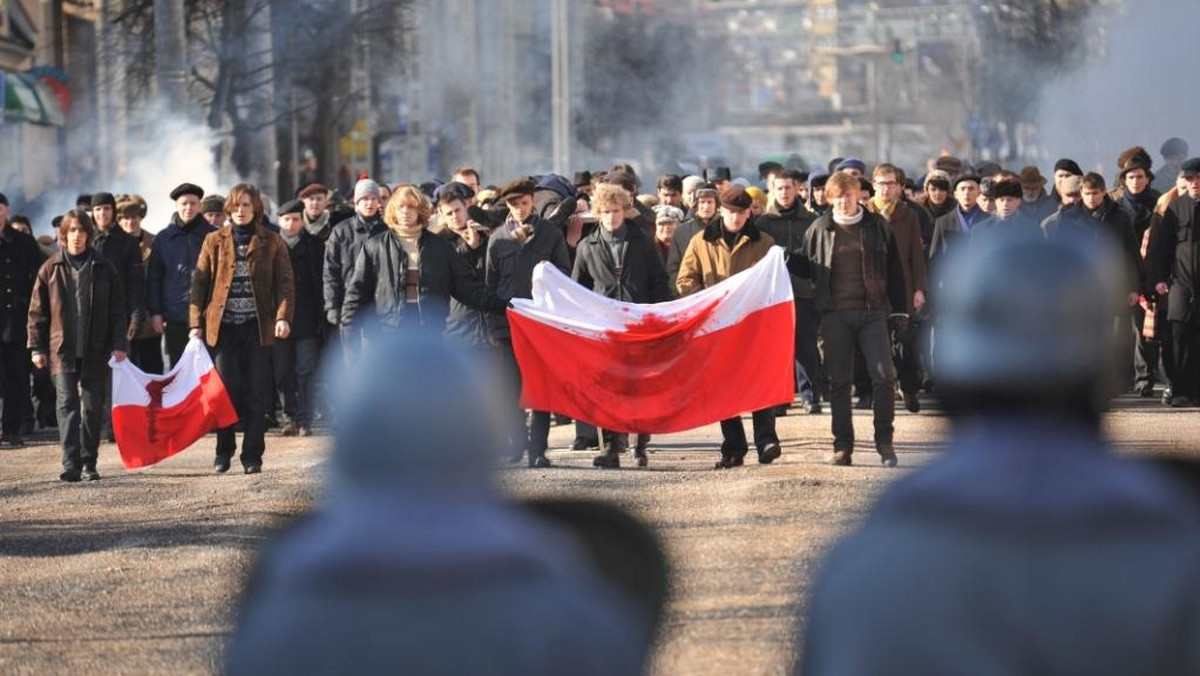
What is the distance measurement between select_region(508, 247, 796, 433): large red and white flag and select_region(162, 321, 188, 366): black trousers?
3.62 meters

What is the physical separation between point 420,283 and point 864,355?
239 cm

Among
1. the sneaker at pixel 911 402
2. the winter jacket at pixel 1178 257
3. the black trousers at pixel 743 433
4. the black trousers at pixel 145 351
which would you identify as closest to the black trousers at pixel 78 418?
the black trousers at pixel 145 351

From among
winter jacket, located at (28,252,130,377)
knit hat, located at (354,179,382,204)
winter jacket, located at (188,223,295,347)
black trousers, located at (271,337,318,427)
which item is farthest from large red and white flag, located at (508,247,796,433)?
black trousers, located at (271,337,318,427)

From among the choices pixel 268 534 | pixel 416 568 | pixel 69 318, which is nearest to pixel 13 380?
pixel 69 318

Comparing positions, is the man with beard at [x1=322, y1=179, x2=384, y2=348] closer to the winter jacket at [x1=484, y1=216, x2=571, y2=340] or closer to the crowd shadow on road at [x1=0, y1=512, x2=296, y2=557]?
the winter jacket at [x1=484, y1=216, x2=571, y2=340]

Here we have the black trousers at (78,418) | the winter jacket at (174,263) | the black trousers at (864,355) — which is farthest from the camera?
the winter jacket at (174,263)

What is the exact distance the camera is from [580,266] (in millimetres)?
14102

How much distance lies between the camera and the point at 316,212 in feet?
56.2

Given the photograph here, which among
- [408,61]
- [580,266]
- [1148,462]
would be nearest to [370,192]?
[580,266]

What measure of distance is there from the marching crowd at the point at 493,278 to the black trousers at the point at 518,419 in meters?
0.01

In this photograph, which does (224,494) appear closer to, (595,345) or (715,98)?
(595,345)

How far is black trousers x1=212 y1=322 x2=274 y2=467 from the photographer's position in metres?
14.1

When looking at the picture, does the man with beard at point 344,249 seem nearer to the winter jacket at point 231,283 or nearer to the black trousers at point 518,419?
the winter jacket at point 231,283

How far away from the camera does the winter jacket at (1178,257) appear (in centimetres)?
1706
